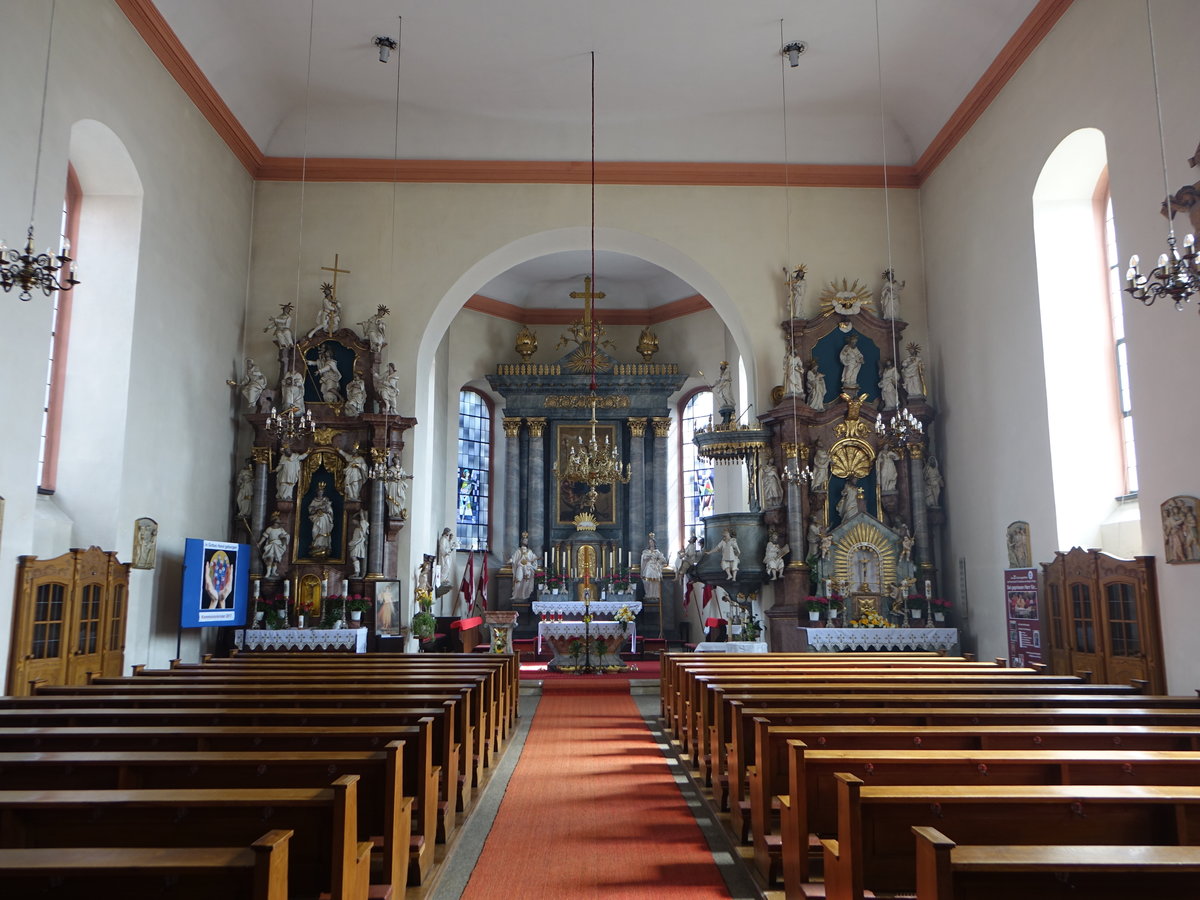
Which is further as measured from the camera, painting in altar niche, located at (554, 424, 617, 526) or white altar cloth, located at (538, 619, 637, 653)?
painting in altar niche, located at (554, 424, 617, 526)

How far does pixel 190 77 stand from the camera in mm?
13000

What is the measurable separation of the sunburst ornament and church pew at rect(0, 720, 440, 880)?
1241 cm

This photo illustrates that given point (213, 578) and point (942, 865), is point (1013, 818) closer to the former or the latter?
point (942, 865)

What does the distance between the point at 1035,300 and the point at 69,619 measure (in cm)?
1212

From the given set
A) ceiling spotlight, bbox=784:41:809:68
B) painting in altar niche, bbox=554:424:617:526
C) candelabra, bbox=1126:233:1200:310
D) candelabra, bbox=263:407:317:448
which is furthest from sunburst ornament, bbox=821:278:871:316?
candelabra, bbox=1126:233:1200:310

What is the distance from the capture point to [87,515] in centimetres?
1102

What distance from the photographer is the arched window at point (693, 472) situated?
71.8 ft

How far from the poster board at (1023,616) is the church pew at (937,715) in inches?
225

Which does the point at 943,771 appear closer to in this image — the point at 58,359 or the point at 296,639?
the point at 58,359

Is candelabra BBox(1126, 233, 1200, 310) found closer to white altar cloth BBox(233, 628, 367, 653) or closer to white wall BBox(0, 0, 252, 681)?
white wall BBox(0, 0, 252, 681)

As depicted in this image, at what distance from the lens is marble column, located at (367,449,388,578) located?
1479cm

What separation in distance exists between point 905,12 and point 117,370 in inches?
457

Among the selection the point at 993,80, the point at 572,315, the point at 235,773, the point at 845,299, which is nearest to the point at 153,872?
the point at 235,773

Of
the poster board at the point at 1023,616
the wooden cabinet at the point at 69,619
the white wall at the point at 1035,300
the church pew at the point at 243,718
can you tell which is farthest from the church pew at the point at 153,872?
the poster board at the point at 1023,616
